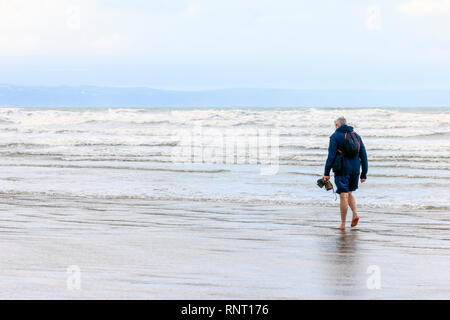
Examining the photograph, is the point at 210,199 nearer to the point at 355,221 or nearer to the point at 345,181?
the point at 355,221

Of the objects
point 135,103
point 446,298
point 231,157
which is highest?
point 135,103

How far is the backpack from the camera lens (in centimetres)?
898

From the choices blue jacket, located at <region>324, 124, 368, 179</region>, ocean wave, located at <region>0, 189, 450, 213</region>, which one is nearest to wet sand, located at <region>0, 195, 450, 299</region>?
ocean wave, located at <region>0, 189, 450, 213</region>

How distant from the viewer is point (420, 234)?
9.03m

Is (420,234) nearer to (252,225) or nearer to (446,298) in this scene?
(252,225)

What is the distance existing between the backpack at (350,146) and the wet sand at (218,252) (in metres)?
1.07

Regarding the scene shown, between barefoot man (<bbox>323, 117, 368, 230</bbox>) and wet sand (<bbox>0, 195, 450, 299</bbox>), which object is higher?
barefoot man (<bbox>323, 117, 368, 230</bbox>)

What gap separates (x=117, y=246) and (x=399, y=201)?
650cm

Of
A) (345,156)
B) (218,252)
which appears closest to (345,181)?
(345,156)

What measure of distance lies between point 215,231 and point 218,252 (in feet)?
5.26

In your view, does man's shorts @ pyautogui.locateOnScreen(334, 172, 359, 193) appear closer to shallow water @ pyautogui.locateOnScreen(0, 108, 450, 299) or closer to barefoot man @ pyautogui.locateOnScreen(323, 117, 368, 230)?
barefoot man @ pyautogui.locateOnScreen(323, 117, 368, 230)

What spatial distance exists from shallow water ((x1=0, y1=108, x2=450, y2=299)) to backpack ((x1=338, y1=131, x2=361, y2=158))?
3.51 ft

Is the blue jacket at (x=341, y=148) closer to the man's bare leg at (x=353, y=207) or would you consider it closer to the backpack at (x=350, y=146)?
the backpack at (x=350, y=146)

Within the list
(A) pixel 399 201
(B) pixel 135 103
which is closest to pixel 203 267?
(A) pixel 399 201
